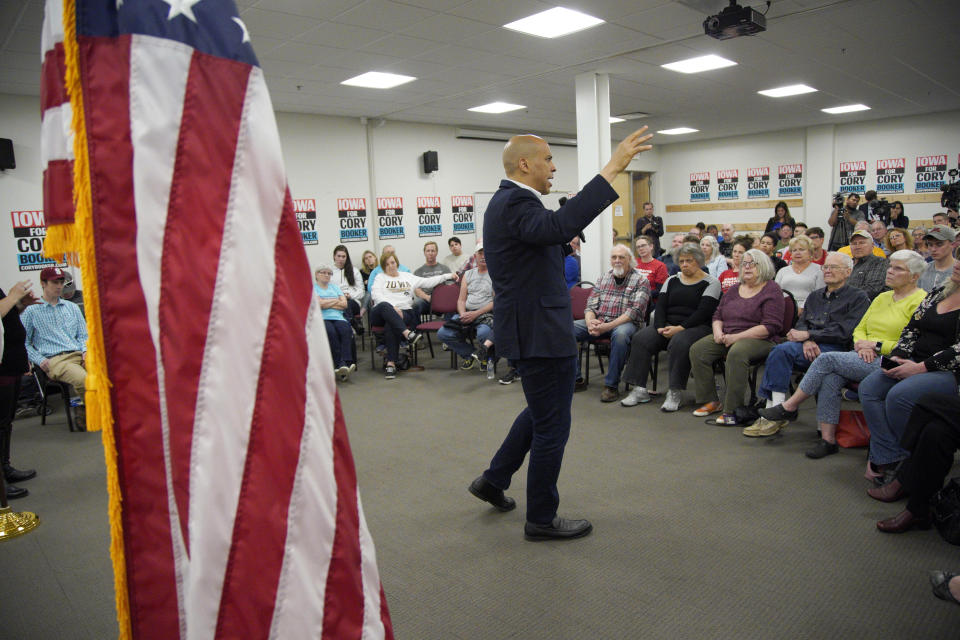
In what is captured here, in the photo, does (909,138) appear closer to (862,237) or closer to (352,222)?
(862,237)

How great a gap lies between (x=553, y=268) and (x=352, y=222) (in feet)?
23.3

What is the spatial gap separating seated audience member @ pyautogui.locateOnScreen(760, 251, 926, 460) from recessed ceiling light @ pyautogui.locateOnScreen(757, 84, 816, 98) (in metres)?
6.06

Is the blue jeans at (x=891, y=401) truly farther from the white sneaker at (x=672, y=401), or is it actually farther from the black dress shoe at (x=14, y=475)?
the black dress shoe at (x=14, y=475)

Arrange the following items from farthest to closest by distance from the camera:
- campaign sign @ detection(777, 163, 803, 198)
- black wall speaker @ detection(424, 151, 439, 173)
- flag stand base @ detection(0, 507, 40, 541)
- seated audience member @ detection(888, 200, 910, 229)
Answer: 1. campaign sign @ detection(777, 163, 803, 198)
2. black wall speaker @ detection(424, 151, 439, 173)
3. seated audience member @ detection(888, 200, 910, 229)
4. flag stand base @ detection(0, 507, 40, 541)

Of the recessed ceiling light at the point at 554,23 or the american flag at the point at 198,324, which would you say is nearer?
the american flag at the point at 198,324

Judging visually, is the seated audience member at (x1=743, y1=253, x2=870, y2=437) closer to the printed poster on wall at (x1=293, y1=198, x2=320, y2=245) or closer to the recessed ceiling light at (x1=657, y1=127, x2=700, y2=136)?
the printed poster on wall at (x1=293, y1=198, x2=320, y2=245)

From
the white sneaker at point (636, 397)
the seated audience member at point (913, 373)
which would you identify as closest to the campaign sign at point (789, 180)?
the white sneaker at point (636, 397)

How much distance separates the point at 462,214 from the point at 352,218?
2.13 m

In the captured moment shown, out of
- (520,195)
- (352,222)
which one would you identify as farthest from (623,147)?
(352,222)

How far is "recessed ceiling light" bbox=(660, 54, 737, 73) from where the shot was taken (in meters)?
6.79

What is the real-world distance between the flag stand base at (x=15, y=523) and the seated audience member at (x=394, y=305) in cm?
325

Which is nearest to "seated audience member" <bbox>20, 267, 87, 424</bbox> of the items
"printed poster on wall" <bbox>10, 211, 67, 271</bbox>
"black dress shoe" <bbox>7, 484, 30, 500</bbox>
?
"black dress shoe" <bbox>7, 484, 30, 500</bbox>

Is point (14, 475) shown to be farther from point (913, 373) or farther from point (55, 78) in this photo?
point (913, 373)

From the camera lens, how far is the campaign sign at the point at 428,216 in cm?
986
